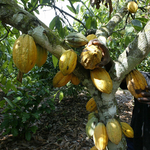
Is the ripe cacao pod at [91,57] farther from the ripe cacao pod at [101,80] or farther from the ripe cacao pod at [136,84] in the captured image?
the ripe cacao pod at [136,84]

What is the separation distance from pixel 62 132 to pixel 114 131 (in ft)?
7.52

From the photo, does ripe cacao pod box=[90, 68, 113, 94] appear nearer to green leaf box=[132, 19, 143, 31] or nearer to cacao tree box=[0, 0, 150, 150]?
cacao tree box=[0, 0, 150, 150]

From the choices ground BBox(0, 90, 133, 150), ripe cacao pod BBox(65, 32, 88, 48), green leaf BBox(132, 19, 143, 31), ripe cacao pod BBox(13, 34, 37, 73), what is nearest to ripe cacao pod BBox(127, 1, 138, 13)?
green leaf BBox(132, 19, 143, 31)

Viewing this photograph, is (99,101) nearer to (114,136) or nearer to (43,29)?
(114,136)

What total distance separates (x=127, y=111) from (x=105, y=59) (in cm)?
396

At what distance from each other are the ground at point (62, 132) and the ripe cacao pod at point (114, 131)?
1881 mm

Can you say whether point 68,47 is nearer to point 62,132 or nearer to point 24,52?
point 24,52

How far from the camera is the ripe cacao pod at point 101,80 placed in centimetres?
82

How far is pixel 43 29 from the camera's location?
82cm

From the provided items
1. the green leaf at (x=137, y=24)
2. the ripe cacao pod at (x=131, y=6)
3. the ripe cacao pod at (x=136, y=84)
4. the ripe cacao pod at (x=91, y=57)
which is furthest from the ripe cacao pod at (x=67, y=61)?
the ripe cacao pod at (x=131, y=6)

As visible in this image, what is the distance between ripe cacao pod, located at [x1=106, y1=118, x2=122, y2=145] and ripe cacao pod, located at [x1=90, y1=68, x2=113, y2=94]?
234 millimetres

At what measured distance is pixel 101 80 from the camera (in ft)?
2.70

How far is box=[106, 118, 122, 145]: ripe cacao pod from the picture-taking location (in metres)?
0.85

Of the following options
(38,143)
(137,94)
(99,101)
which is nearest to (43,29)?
(99,101)
